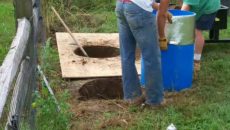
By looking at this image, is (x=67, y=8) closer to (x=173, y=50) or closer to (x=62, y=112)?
(x=173, y=50)

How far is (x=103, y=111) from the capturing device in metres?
4.82

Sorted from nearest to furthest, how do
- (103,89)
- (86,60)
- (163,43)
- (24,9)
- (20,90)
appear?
1. (20,90)
2. (163,43)
3. (24,9)
4. (103,89)
5. (86,60)

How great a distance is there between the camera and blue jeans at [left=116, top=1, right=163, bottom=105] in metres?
4.49

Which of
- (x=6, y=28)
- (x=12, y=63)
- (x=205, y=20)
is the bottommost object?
(x=6, y=28)

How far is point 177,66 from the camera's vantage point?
5.20m

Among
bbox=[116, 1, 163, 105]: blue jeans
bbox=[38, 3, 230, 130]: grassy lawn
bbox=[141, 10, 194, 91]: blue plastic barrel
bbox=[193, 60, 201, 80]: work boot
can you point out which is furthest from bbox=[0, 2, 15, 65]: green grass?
bbox=[193, 60, 201, 80]: work boot

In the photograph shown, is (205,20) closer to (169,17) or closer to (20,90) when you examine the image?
(169,17)

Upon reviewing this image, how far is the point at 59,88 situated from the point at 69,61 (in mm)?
947

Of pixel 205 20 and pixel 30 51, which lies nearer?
pixel 30 51

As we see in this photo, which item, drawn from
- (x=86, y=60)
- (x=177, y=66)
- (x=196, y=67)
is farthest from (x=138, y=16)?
(x=86, y=60)

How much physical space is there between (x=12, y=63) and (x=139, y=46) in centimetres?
175

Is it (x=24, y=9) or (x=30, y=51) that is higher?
(x=24, y=9)

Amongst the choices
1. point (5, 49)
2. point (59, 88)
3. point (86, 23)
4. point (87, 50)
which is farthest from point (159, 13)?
point (86, 23)

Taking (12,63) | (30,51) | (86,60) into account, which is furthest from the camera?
(86,60)
